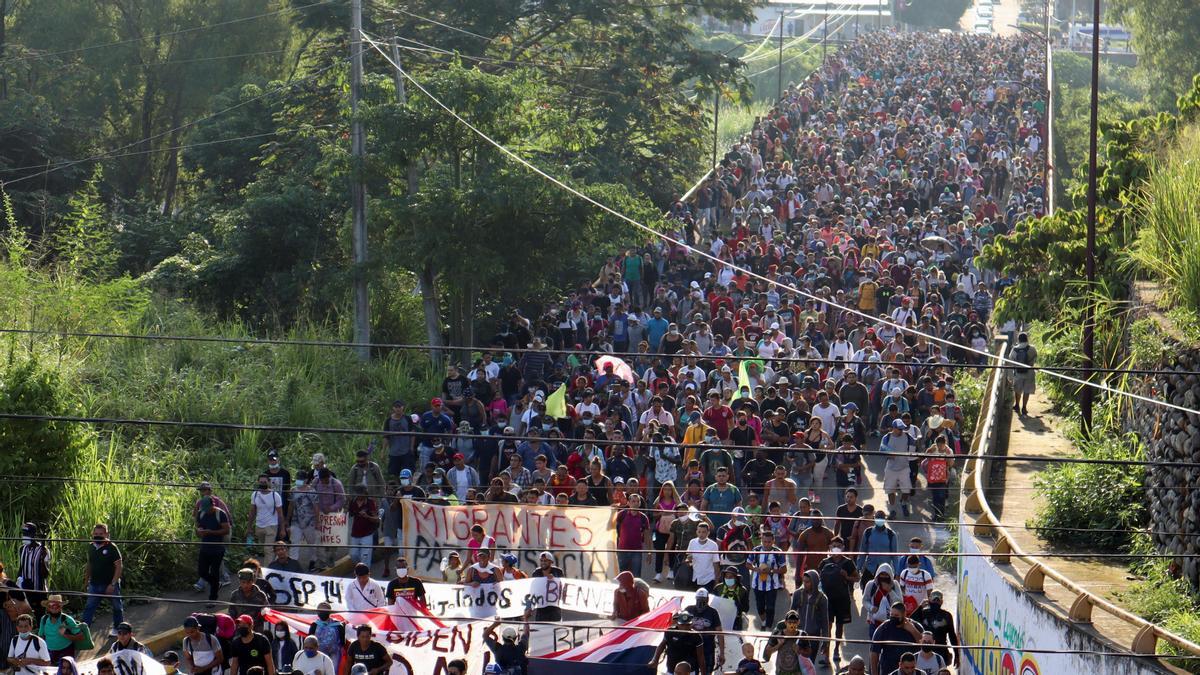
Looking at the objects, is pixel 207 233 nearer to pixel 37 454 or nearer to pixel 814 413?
pixel 37 454

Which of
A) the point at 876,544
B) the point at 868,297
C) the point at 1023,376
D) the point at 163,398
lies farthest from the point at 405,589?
the point at 868,297

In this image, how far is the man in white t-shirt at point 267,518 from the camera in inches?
696

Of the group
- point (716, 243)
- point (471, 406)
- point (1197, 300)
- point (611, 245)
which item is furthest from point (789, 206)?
point (1197, 300)

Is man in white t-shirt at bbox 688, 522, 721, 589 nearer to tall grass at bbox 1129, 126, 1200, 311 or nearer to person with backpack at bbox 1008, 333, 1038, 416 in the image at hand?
person with backpack at bbox 1008, 333, 1038, 416

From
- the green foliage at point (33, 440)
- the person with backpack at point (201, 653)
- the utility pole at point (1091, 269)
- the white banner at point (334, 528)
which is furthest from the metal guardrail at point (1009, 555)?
the green foliage at point (33, 440)

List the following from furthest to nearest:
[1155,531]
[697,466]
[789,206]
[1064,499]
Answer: [789,206]
[697,466]
[1064,499]
[1155,531]

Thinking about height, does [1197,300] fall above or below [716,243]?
below

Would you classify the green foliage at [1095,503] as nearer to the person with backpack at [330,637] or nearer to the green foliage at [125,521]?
the person with backpack at [330,637]

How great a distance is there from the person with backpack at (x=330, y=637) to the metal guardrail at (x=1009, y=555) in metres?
5.60

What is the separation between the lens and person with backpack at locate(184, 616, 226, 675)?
1342cm

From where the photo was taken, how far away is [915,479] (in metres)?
18.9

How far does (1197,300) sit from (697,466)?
18.8 feet

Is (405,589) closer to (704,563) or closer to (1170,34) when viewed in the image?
(704,563)

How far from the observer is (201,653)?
1344 cm
